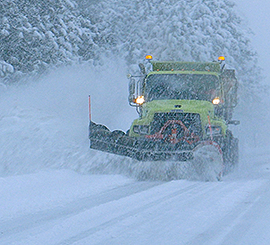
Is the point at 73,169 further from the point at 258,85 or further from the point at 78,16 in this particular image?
the point at 258,85

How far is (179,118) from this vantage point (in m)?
7.59

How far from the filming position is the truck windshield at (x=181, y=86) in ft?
28.4

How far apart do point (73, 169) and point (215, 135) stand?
273 cm

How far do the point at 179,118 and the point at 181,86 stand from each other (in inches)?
54.0

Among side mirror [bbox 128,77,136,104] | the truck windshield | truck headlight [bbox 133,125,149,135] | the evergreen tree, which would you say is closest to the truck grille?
truck headlight [bbox 133,125,149,135]

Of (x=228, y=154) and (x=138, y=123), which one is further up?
(x=138, y=123)

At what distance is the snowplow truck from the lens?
6879 mm

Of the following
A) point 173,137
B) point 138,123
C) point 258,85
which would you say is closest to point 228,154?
point 173,137

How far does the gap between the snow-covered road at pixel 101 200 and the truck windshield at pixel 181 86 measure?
166 cm

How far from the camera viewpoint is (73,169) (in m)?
8.02

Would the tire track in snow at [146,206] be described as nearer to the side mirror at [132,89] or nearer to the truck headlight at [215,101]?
the truck headlight at [215,101]

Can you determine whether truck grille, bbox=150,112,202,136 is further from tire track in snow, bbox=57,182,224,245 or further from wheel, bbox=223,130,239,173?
tire track in snow, bbox=57,182,224,245

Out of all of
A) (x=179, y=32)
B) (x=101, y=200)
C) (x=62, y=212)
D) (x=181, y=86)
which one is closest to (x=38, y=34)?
(x=179, y=32)

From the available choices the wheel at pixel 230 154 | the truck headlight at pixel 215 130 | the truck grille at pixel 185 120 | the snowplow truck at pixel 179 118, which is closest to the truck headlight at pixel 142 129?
the snowplow truck at pixel 179 118
